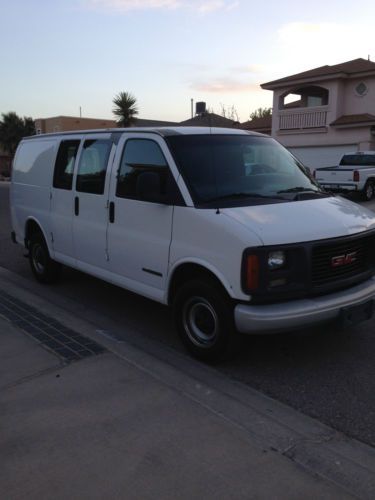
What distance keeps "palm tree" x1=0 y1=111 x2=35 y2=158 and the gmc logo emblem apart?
60.5 m

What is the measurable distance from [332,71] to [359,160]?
24.3ft

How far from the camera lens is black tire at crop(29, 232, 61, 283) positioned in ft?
22.4

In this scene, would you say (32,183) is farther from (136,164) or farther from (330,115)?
(330,115)

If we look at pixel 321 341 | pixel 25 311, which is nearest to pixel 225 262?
pixel 321 341

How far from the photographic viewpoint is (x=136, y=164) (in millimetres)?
4906

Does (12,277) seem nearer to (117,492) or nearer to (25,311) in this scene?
(25,311)

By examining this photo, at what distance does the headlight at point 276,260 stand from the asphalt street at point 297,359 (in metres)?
0.76

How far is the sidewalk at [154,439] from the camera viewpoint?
2.71 metres

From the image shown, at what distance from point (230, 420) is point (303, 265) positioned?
1.27 meters

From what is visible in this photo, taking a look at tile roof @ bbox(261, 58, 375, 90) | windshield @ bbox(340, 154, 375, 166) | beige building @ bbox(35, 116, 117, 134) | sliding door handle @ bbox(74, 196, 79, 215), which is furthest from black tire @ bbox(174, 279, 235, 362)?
beige building @ bbox(35, 116, 117, 134)

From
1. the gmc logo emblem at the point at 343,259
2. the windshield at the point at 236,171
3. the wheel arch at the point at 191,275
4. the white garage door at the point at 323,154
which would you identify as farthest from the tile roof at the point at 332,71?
the wheel arch at the point at 191,275

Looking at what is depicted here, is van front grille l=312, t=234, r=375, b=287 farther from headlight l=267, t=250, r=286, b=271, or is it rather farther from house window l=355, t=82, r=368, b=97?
house window l=355, t=82, r=368, b=97

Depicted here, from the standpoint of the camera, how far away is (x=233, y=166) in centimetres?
468

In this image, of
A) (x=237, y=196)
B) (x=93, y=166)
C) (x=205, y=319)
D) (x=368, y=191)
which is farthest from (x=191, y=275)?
(x=368, y=191)
